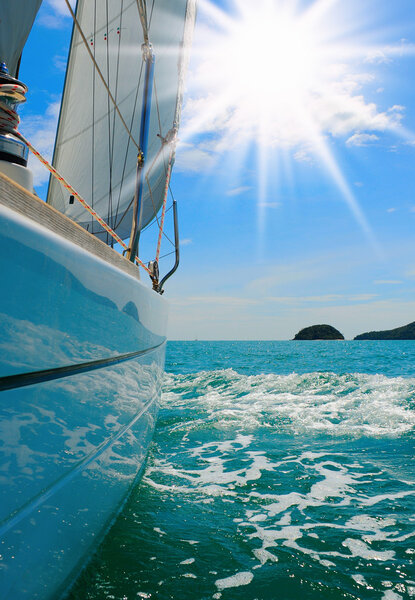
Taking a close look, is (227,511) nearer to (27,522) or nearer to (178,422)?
(27,522)

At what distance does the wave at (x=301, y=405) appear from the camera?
5.12 metres

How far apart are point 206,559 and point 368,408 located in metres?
5.17

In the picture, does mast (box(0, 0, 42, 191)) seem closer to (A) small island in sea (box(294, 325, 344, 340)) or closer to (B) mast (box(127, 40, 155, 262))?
(B) mast (box(127, 40, 155, 262))

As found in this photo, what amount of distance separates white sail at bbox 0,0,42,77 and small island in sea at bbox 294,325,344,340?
96.8m

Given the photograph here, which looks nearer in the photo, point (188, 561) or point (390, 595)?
point (390, 595)

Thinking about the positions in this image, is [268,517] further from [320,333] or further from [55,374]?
[320,333]

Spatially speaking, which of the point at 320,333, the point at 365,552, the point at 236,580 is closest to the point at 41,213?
the point at 236,580

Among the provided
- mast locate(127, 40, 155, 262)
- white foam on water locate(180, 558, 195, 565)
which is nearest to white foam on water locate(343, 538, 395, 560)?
white foam on water locate(180, 558, 195, 565)

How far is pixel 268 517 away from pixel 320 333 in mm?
96371

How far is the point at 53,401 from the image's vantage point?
3.53 feet

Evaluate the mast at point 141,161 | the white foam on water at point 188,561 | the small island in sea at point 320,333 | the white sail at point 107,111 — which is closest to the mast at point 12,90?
the mast at point 141,161

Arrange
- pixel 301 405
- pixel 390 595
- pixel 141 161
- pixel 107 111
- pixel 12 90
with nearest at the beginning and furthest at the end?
pixel 12 90
pixel 390 595
pixel 141 161
pixel 107 111
pixel 301 405

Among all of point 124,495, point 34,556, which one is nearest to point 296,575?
point 124,495

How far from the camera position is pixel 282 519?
2.45m
